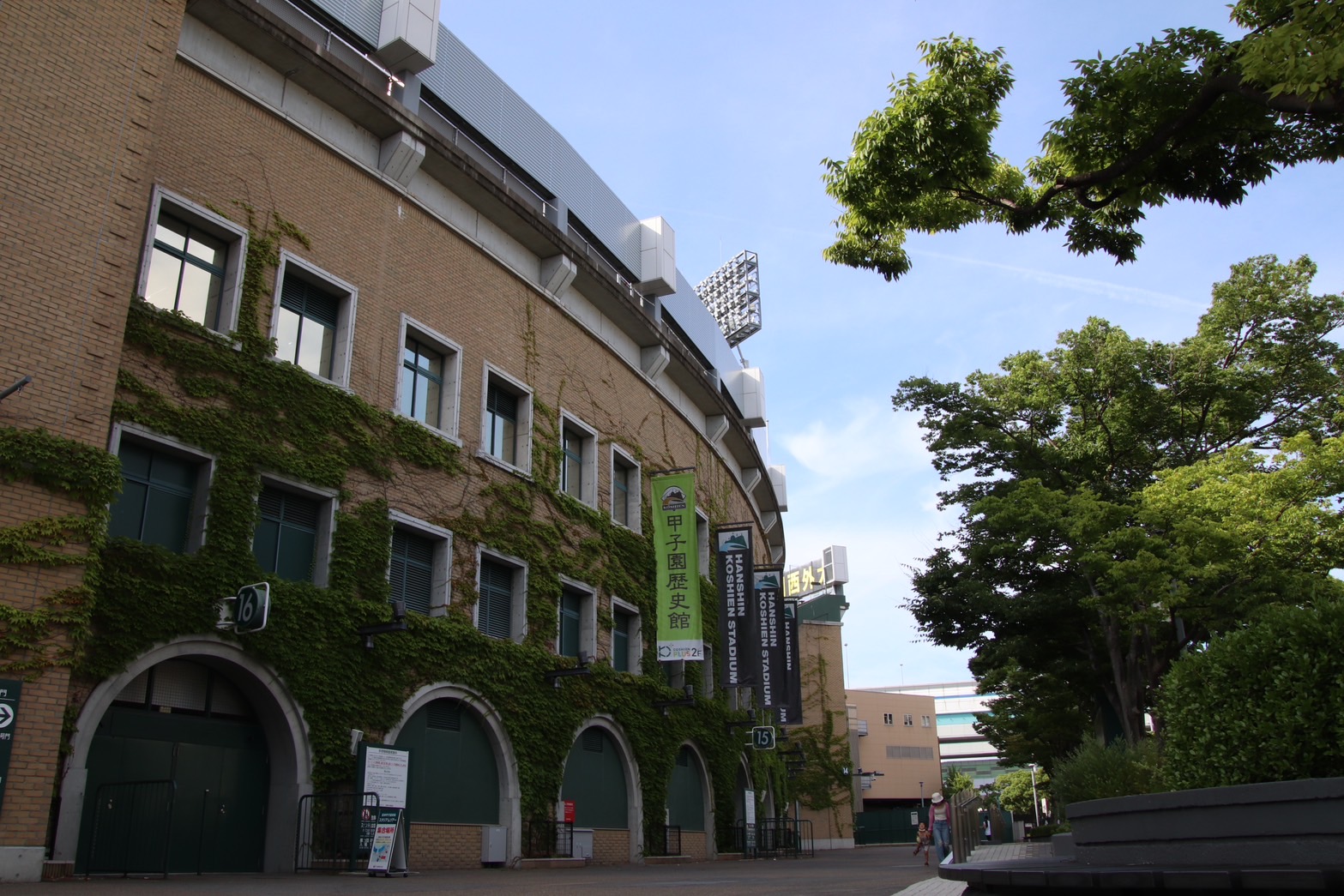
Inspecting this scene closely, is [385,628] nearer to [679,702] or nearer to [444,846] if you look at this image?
[444,846]

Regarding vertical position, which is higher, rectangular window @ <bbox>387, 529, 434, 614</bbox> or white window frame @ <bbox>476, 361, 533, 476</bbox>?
white window frame @ <bbox>476, 361, 533, 476</bbox>

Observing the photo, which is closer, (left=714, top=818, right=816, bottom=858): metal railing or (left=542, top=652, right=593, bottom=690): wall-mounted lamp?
(left=542, top=652, right=593, bottom=690): wall-mounted lamp

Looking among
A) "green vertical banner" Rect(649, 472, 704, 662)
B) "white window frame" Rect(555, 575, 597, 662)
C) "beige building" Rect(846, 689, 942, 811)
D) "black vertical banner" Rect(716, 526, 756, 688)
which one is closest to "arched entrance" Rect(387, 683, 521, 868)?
"white window frame" Rect(555, 575, 597, 662)

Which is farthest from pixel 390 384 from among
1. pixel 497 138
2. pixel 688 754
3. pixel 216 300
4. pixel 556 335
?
pixel 688 754

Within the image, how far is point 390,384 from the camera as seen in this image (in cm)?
1986

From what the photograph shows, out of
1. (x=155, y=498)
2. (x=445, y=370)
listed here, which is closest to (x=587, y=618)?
(x=445, y=370)

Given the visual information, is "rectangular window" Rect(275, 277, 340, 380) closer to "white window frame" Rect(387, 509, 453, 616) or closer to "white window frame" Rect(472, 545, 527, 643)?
"white window frame" Rect(387, 509, 453, 616)

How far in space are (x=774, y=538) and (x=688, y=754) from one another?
2303 centimetres

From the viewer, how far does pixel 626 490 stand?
29.2m

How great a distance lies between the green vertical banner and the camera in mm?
25891

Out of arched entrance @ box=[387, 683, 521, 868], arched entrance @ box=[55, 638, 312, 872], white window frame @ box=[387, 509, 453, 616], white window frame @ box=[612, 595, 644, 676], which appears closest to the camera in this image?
arched entrance @ box=[55, 638, 312, 872]

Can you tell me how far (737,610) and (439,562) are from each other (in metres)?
11.8

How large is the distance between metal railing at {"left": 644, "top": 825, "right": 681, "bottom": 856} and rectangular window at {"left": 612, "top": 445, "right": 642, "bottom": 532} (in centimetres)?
781

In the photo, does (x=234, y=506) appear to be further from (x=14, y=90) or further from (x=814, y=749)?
(x=814, y=749)
